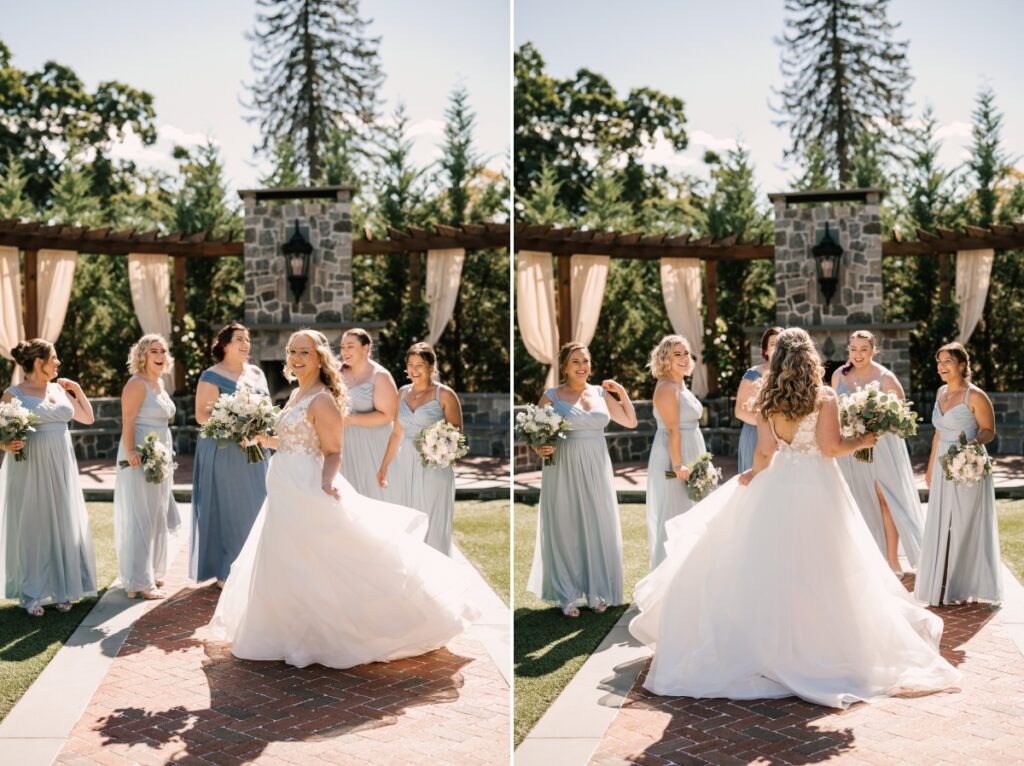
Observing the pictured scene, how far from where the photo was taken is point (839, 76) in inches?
758

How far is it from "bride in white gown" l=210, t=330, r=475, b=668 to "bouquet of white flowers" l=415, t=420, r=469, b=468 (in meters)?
1.00

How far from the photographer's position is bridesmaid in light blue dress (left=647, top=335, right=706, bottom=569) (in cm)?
555

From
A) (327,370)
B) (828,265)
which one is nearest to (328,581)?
(327,370)

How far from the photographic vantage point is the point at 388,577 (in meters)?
4.48

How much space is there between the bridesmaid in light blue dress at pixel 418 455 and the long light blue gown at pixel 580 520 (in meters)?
0.65

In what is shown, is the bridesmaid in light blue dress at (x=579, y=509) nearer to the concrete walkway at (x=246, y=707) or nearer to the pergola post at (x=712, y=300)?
the concrete walkway at (x=246, y=707)

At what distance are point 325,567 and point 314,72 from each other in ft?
54.9

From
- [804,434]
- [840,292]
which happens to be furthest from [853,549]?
[840,292]

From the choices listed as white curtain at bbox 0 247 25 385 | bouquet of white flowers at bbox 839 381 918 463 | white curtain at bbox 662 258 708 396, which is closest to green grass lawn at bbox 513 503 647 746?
bouquet of white flowers at bbox 839 381 918 463

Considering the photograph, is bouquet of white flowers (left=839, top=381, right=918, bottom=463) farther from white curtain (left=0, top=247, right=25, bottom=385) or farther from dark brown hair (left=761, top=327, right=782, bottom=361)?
white curtain (left=0, top=247, right=25, bottom=385)

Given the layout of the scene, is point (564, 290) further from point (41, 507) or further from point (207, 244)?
point (41, 507)

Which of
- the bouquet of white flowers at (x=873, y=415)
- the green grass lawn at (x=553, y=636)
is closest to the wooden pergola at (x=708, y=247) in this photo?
the green grass lawn at (x=553, y=636)

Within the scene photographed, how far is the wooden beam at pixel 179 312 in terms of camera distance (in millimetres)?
13461

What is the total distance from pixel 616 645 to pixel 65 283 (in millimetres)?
9873
